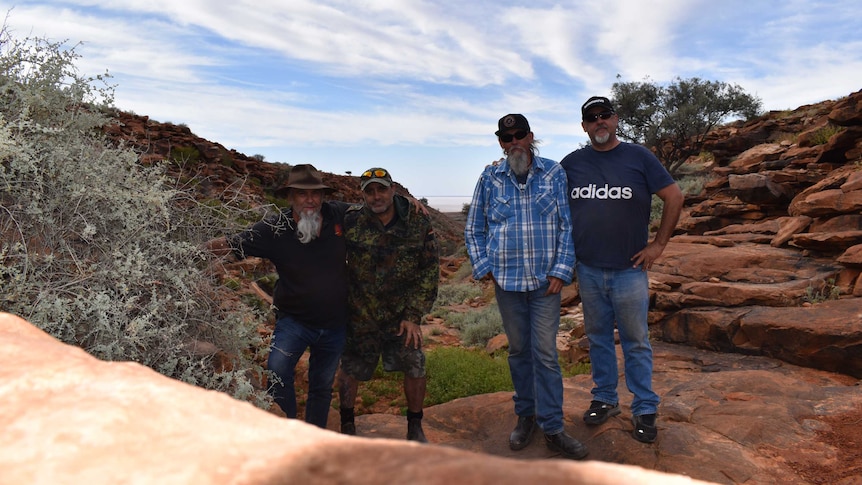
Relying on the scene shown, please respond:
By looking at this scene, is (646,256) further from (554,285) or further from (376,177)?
(376,177)

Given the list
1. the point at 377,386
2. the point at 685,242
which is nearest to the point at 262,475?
the point at 377,386

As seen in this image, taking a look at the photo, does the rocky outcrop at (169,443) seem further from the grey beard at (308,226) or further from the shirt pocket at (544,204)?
the shirt pocket at (544,204)

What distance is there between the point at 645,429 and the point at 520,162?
2125 millimetres

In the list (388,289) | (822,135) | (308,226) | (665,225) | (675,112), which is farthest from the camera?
(675,112)

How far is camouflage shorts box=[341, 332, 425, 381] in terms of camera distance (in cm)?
438

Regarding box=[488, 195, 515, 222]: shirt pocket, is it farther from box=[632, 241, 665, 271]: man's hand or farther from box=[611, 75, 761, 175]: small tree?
box=[611, 75, 761, 175]: small tree

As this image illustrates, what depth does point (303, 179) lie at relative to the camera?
4016 mm

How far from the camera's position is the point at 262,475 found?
3.48 ft

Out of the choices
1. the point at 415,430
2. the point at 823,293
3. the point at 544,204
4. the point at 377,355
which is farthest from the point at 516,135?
the point at 823,293

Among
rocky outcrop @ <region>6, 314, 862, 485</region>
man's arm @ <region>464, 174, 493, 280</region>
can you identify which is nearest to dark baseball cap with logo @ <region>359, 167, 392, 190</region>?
man's arm @ <region>464, 174, 493, 280</region>

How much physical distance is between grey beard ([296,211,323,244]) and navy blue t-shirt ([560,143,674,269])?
1887mm

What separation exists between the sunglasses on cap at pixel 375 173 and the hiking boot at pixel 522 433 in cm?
214

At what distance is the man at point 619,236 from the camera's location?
4008 millimetres

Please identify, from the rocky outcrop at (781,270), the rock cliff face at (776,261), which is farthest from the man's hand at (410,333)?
the rocky outcrop at (781,270)
